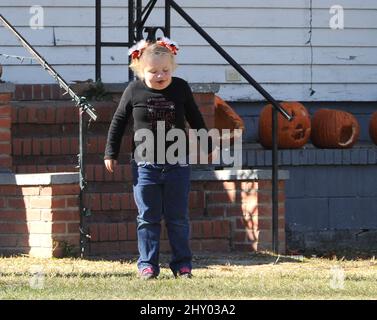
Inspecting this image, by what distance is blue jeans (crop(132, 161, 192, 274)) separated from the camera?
8.07 m

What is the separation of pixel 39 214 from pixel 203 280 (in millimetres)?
1727

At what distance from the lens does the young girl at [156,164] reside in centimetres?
802

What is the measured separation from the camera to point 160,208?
8125 millimetres

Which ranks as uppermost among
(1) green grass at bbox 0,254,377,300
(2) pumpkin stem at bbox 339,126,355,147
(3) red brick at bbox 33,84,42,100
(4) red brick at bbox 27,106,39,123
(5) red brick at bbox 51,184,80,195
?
(3) red brick at bbox 33,84,42,100

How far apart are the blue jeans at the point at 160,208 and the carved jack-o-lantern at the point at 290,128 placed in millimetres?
3114

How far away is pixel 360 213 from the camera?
1134 cm

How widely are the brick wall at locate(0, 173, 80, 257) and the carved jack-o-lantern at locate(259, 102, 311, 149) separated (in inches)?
105

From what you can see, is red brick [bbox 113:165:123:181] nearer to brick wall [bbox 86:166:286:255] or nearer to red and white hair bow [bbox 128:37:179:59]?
brick wall [bbox 86:166:286:255]

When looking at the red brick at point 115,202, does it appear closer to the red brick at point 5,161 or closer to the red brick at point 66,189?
the red brick at point 66,189

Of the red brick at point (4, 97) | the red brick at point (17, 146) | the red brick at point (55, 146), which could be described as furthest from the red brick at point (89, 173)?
the red brick at point (4, 97)

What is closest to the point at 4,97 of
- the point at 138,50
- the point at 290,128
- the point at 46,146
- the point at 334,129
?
the point at 46,146
